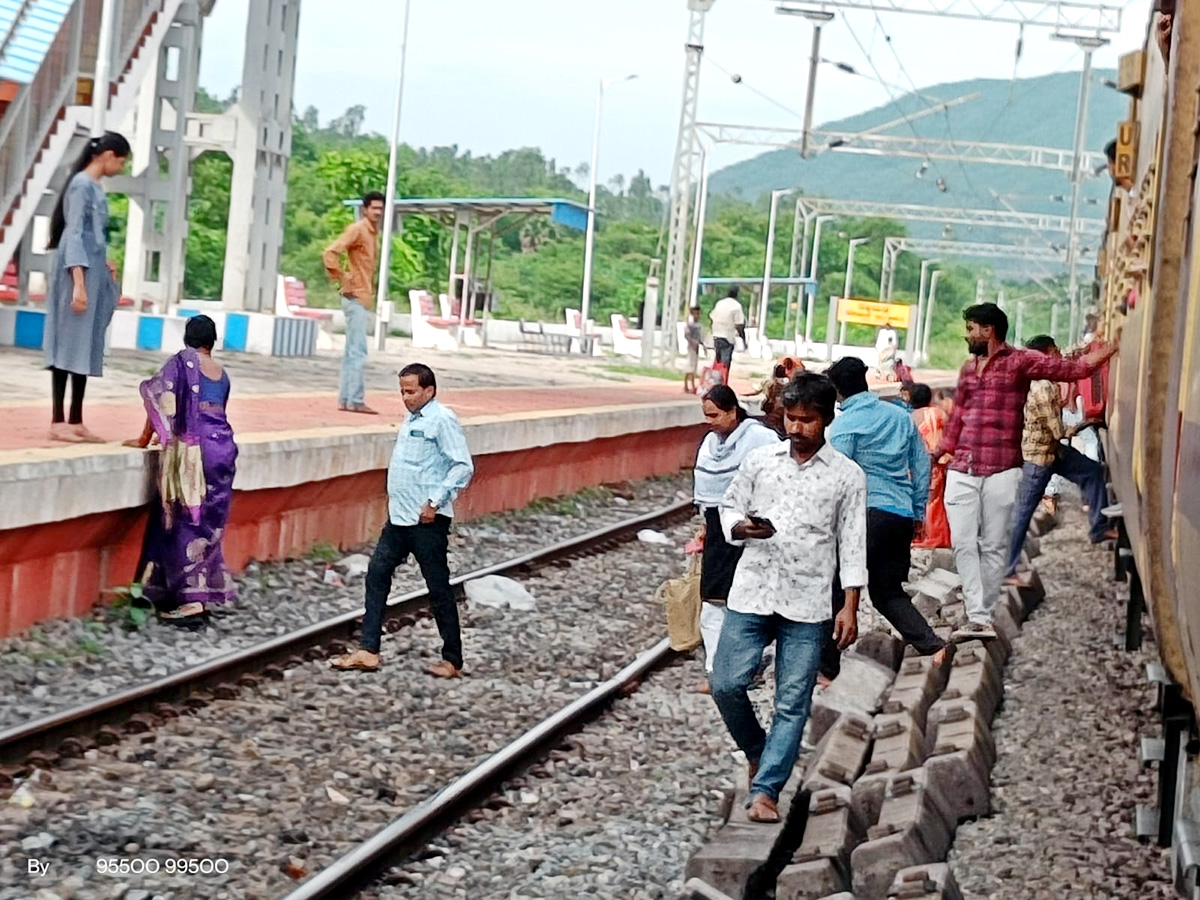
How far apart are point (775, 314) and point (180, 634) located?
90.6 m

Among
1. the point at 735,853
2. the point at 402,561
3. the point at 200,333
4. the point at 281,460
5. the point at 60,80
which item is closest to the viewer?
the point at 735,853

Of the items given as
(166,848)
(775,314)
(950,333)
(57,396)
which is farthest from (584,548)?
(950,333)

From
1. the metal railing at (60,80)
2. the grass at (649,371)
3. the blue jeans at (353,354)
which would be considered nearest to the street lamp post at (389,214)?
the grass at (649,371)

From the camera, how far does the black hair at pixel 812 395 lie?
6523mm

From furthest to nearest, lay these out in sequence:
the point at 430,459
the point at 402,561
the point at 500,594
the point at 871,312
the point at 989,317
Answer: the point at 871,312
the point at 500,594
the point at 989,317
the point at 402,561
the point at 430,459

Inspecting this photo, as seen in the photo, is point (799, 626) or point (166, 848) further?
point (799, 626)

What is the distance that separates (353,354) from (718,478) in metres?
7.85

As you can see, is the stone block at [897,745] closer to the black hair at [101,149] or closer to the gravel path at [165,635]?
the gravel path at [165,635]

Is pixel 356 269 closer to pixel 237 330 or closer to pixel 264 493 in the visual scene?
pixel 264 493

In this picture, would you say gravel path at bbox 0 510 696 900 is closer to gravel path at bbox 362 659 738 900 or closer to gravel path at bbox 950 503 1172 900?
gravel path at bbox 362 659 738 900

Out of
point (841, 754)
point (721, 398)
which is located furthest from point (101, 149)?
point (841, 754)

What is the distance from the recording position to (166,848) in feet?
20.9

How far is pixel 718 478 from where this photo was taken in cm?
874

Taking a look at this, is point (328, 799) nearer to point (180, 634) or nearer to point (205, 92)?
point (180, 634)
